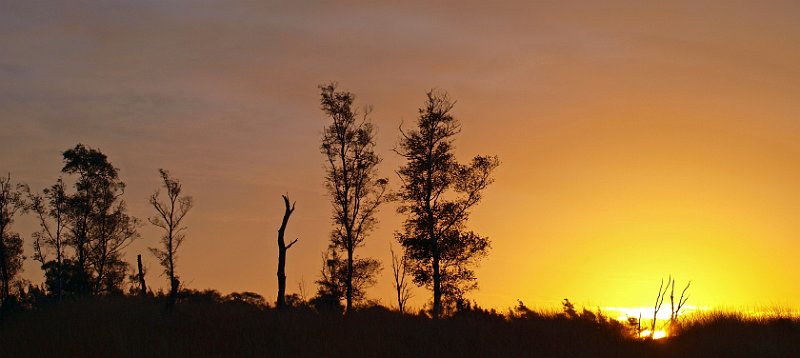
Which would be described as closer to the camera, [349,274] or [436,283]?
[436,283]

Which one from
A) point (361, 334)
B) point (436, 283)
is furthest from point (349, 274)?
point (361, 334)

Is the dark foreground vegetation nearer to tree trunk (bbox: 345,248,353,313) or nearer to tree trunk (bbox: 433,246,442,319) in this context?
tree trunk (bbox: 433,246,442,319)

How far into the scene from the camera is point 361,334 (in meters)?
22.4

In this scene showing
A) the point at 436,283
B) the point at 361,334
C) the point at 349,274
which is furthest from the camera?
the point at 349,274

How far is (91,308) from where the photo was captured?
28.7 metres

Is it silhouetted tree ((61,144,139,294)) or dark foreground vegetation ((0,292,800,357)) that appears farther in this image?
silhouetted tree ((61,144,139,294))

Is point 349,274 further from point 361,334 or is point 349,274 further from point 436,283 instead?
point 361,334

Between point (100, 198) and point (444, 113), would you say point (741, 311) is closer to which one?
point (444, 113)

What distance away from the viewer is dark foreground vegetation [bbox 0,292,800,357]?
20.2 metres

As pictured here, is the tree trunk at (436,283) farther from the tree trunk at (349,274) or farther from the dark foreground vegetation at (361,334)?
the dark foreground vegetation at (361,334)

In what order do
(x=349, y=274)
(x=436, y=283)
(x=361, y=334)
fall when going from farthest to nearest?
(x=349, y=274)
(x=436, y=283)
(x=361, y=334)

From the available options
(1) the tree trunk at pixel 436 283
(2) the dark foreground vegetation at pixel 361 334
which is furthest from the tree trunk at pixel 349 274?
(2) the dark foreground vegetation at pixel 361 334

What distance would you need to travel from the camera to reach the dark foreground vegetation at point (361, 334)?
20234 millimetres

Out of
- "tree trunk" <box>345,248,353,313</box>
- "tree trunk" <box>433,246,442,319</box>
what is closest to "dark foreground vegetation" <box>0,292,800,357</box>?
"tree trunk" <box>433,246,442,319</box>
